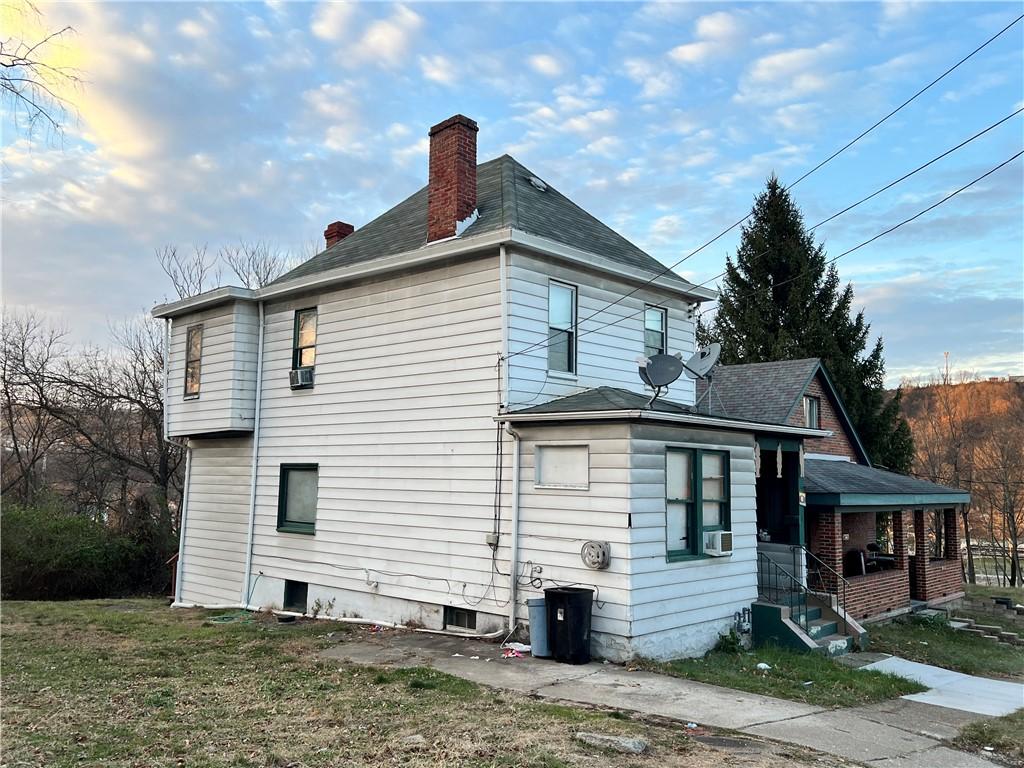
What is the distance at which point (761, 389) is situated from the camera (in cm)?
2117

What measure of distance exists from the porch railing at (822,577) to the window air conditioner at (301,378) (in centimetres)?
967

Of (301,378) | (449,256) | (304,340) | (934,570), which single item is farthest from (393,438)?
(934,570)

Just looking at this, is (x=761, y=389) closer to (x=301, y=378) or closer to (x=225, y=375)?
(x=301, y=378)

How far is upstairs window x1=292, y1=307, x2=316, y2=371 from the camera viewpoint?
1455 centimetres

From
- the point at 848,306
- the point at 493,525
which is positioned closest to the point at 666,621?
the point at 493,525

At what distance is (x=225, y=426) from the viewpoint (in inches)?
595

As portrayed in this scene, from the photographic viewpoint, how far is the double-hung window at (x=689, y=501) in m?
10.6

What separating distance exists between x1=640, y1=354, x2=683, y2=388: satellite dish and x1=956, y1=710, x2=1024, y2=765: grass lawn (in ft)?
17.4

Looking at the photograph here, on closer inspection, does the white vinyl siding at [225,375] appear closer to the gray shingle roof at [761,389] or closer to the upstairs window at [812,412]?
the gray shingle roof at [761,389]

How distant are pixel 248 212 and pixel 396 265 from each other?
14187 mm

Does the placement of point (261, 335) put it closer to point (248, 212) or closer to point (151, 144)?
point (151, 144)

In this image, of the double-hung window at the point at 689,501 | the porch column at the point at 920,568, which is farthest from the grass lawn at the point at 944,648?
the double-hung window at the point at 689,501

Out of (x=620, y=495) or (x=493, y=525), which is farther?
(x=493, y=525)

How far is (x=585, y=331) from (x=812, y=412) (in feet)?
38.1
